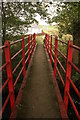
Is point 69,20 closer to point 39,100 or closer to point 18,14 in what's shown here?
point 18,14

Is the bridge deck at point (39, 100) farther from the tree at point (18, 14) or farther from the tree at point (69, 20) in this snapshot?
the tree at point (18, 14)

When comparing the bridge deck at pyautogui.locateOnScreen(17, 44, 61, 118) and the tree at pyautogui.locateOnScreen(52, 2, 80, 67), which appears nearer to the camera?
the bridge deck at pyautogui.locateOnScreen(17, 44, 61, 118)

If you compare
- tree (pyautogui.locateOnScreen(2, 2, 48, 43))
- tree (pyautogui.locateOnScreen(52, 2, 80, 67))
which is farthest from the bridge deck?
tree (pyautogui.locateOnScreen(2, 2, 48, 43))

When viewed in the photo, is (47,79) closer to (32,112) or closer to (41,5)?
(32,112)

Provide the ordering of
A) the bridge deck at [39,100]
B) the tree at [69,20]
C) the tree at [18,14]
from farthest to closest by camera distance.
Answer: the tree at [18,14], the tree at [69,20], the bridge deck at [39,100]

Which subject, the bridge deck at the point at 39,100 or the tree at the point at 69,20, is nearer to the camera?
the bridge deck at the point at 39,100

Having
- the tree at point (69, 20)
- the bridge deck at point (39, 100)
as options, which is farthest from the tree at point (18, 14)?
the bridge deck at point (39, 100)

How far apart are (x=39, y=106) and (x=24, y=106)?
0.35m

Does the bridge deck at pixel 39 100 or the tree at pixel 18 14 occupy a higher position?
the tree at pixel 18 14

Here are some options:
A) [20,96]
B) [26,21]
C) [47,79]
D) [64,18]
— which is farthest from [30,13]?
[20,96]

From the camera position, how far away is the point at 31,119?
267 centimetres

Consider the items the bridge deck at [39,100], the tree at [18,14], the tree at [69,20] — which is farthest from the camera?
the tree at [18,14]

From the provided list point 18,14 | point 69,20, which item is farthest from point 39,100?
point 69,20

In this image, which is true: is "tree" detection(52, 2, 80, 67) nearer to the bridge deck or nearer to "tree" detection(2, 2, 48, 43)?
"tree" detection(2, 2, 48, 43)
